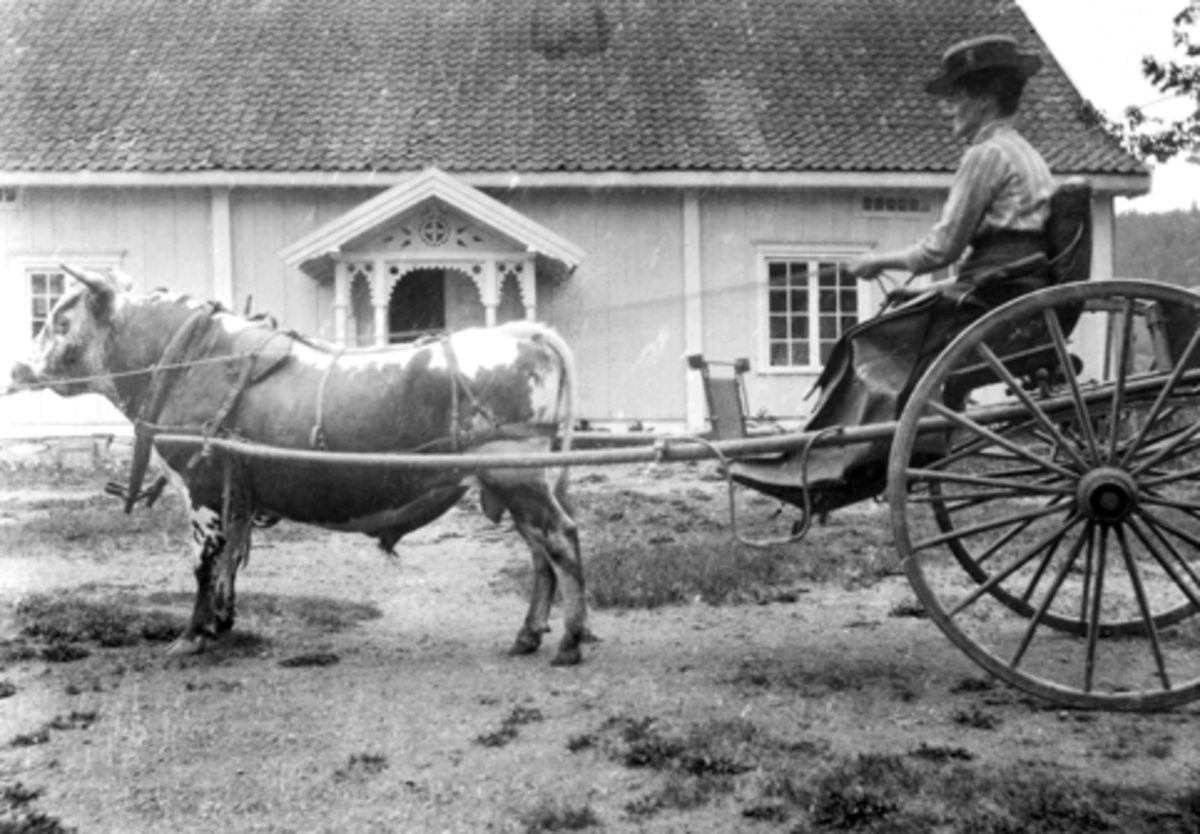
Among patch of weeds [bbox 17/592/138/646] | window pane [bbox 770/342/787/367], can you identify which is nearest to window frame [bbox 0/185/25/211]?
patch of weeds [bbox 17/592/138/646]

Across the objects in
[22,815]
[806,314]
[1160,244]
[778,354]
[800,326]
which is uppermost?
[1160,244]

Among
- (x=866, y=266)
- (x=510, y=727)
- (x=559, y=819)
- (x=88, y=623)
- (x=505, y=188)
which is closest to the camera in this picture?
(x=559, y=819)

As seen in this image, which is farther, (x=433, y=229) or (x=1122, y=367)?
(x=433, y=229)

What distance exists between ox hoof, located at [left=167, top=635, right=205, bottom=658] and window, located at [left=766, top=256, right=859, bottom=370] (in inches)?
421

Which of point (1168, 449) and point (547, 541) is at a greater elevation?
point (1168, 449)

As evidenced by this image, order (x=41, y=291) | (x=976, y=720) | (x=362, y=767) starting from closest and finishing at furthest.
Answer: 1. (x=362, y=767)
2. (x=976, y=720)
3. (x=41, y=291)

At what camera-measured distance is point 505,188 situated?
14.6 metres

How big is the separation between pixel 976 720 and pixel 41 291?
47.1ft

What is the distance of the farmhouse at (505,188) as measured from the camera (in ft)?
46.3

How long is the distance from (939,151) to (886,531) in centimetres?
791

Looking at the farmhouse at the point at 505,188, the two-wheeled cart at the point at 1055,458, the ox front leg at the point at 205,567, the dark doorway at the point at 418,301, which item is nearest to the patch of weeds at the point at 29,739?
the ox front leg at the point at 205,567

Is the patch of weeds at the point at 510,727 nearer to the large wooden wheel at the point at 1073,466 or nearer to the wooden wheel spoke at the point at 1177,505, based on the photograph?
the large wooden wheel at the point at 1073,466

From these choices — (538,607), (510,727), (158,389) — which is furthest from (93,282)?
(510,727)

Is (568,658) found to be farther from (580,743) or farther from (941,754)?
(941,754)
